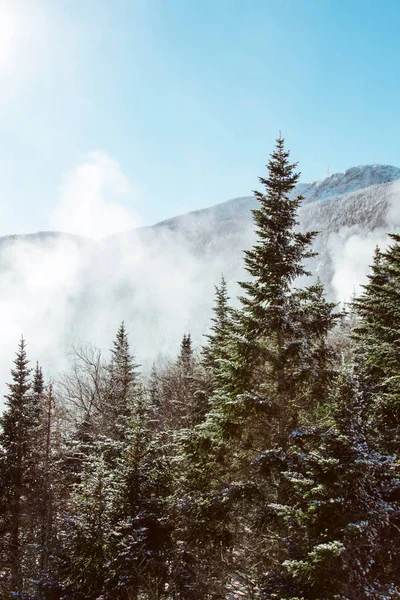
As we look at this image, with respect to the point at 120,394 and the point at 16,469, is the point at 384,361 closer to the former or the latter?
the point at 16,469

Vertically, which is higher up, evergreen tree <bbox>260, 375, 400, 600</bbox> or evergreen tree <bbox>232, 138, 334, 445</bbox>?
evergreen tree <bbox>232, 138, 334, 445</bbox>

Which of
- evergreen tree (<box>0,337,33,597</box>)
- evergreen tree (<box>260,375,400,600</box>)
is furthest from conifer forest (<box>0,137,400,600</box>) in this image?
evergreen tree (<box>0,337,33,597</box>)

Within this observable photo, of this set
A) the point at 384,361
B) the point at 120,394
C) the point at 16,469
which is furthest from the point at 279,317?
the point at 120,394

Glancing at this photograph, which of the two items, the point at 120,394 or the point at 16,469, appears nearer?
the point at 16,469

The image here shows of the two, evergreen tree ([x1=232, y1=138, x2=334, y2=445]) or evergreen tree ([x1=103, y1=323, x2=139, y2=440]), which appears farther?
evergreen tree ([x1=103, y1=323, x2=139, y2=440])

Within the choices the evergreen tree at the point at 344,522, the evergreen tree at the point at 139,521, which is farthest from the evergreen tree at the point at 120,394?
the evergreen tree at the point at 344,522

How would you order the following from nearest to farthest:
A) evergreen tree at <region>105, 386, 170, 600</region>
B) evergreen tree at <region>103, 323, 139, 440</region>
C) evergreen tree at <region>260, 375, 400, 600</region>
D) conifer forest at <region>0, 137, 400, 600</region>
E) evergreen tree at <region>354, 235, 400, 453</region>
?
evergreen tree at <region>260, 375, 400, 600</region> → conifer forest at <region>0, 137, 400, 600</region> → evergreen tree at <region>354, 235, 400, 453</region> → evergreen tree at <region>105, 386, 170, 600</region> → evergreen tree at <region>103, 323, 139, 440</region>

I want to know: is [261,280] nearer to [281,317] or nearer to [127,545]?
[281,317]

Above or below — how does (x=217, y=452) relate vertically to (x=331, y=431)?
below

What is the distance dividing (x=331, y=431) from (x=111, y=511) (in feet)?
22.7

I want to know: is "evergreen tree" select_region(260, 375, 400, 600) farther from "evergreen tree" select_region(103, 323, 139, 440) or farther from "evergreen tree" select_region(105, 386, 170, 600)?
"evergreen tree" select_region(103, 323, 139, 440)

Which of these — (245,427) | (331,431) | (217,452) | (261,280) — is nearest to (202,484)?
(217,452)

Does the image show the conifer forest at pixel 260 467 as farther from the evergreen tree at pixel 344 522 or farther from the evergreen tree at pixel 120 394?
the evergreen tree at pixel 120 394

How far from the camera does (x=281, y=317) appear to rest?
9883mm
